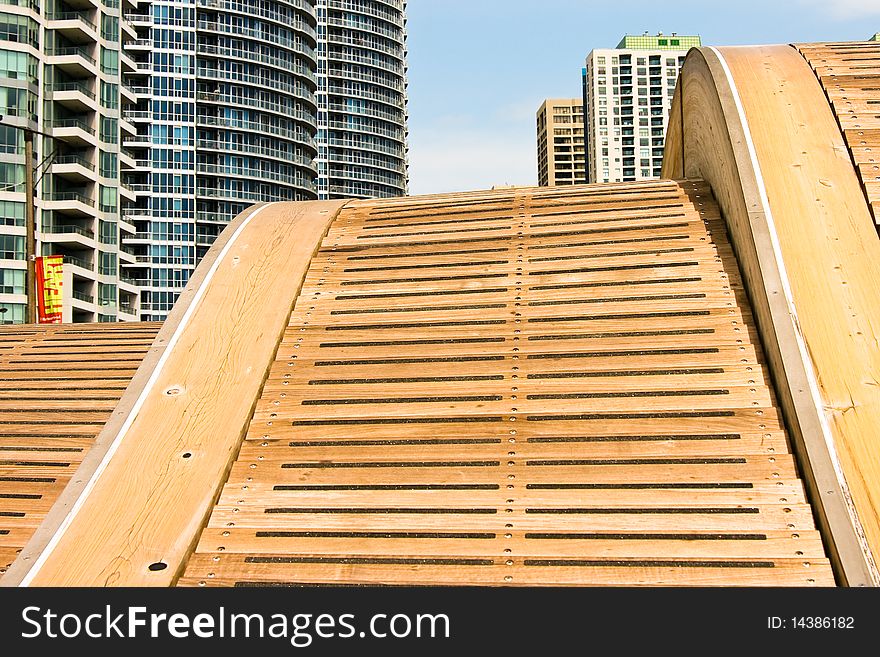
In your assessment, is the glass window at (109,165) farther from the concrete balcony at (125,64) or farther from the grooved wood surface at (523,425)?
the grooved wood surface at (523,425)

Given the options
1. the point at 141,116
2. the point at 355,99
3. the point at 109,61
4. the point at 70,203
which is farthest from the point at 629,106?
the point at 70,203

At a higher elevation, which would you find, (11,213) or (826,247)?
(11,213)

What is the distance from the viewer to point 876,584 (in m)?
3.81

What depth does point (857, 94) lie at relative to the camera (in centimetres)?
727

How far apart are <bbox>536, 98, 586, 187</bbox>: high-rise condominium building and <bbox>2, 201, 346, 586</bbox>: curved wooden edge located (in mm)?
153746

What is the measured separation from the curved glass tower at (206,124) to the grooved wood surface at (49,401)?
70.5 meters

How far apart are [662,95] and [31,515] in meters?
140

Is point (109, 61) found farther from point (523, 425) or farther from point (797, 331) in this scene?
point (797, 331)

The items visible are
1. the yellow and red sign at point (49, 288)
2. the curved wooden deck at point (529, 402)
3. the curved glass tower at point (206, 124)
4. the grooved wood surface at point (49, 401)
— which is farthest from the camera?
the curved glass tower at point (206, 124)

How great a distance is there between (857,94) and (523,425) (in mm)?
3944

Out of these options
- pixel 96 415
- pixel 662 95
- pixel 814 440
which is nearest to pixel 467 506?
pixel 814 440

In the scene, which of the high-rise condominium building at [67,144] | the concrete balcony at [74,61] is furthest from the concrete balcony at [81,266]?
the concrete balcony at [74,61]

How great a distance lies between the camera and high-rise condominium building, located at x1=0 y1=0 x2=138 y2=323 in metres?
44.0

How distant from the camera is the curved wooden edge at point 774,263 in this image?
422 centimetres
